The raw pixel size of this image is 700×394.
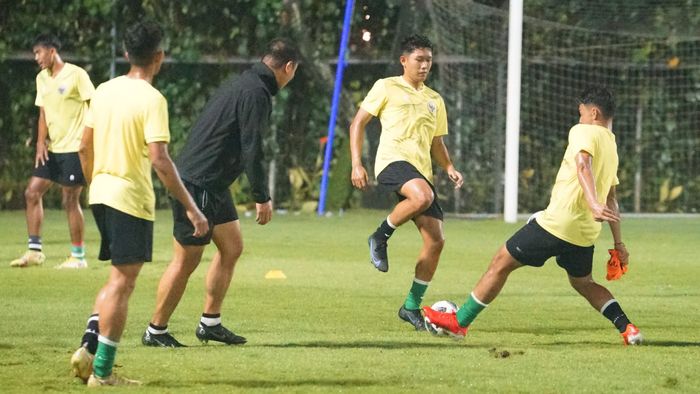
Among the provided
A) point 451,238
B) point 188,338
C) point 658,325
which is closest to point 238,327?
point 188,338

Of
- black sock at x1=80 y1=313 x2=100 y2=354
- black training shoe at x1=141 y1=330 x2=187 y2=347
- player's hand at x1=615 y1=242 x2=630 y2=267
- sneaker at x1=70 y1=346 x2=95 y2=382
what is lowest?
black training shoe at x1=141 y1=330 x2=187 y2=347

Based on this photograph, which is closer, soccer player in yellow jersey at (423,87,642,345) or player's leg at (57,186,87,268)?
soccer player in yellow jersey at (423,87,642,345)

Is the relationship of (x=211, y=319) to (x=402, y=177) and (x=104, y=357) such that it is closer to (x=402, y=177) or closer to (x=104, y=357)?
(x=104, y=357)

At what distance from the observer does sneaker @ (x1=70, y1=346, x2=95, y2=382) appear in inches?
287

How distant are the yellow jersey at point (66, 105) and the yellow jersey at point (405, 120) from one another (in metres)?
4.36

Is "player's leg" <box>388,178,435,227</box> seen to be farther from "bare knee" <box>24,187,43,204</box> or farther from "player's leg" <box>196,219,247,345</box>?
"bare knee" <box>24,187,43,204</box>

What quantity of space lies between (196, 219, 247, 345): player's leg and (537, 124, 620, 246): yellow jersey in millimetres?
1836

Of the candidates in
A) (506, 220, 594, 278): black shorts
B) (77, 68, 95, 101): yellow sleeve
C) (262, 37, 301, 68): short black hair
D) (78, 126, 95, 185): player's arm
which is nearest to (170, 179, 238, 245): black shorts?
(262, 37, 301, 68): short black hair

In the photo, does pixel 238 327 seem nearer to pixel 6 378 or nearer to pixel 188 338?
pixel 188 338

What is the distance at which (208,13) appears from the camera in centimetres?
2338

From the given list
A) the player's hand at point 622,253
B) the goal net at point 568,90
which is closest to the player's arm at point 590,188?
the player's hand at point 622,253

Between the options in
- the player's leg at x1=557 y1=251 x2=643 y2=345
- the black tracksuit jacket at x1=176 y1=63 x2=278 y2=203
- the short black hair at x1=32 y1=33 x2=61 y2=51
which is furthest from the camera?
the short black hair at x1=32 y1=33 x2=61 y2=51

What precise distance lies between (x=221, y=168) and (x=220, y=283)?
724 millimetres

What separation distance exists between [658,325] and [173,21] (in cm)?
1449
